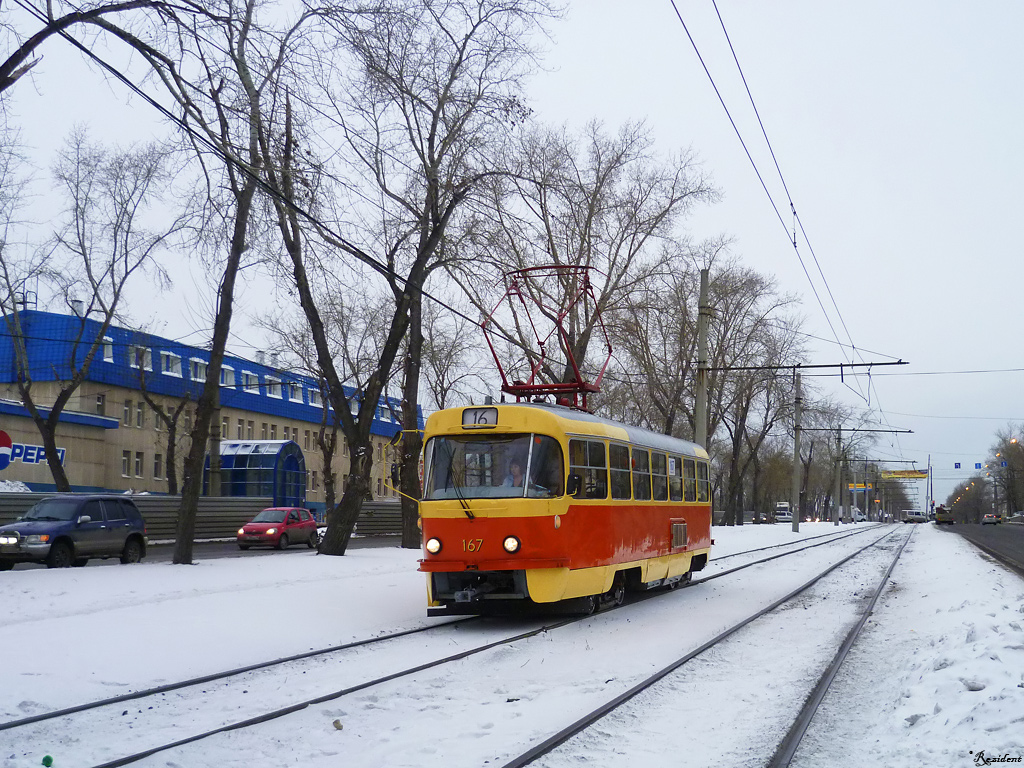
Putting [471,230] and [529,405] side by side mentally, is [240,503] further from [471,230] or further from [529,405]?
[529,405]

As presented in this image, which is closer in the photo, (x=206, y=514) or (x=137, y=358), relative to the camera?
(x=206, y=514)

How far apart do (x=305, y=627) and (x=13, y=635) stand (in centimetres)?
318

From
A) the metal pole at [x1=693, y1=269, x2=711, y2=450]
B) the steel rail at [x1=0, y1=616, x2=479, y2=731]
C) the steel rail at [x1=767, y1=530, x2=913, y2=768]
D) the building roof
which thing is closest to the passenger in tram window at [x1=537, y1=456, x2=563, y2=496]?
the steel rail at [x1=0, y1=616, x2=479, y2=731]

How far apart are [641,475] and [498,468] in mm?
3667

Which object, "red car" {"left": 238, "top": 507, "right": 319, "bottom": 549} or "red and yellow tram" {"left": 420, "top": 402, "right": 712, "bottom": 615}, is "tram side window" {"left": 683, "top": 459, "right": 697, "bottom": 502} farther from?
"red car" {"left": 238, "top": 507, "right": 319, "bottom": 549}

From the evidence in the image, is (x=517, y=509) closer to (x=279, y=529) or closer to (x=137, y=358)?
(x=279, y=529)

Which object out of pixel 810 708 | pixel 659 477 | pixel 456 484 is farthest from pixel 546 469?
pixel 810 708

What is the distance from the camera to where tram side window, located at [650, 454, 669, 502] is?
53.4 ft

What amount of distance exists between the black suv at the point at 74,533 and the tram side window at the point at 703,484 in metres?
11.9

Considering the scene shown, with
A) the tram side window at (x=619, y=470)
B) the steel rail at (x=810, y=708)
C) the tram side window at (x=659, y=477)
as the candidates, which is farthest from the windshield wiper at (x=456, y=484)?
the steel rail at (x=810, y=708)

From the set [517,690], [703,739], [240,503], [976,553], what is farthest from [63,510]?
[976,553]

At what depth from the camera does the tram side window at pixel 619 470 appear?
561 inches

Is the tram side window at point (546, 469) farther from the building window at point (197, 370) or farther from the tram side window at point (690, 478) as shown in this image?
the building window at point (197, 370)

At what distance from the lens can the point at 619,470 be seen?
47.8ft
